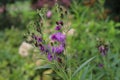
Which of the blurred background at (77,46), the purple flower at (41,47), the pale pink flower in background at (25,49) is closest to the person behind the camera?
the purple flower at (41,47)

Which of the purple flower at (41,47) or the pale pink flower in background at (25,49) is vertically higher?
the pale pink flower in background at (25,49)

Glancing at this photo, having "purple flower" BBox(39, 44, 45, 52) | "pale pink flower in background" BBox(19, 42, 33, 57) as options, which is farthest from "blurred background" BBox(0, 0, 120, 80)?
"purple flower" BBox(39, 44, 45, 52)

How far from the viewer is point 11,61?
189 inches

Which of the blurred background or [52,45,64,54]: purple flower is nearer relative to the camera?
[52,45,64,54]: purple flower

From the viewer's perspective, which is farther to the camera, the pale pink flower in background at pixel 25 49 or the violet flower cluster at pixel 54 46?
the pale pink flower in background at pixel 25 49

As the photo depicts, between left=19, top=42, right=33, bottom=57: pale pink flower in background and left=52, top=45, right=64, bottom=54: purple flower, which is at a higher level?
left=19, top=42, right=33, bottom=57: pale pink flower in background

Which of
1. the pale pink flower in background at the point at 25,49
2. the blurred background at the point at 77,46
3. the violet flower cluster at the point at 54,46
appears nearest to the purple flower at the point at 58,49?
the violet flower cluster at the point at 54,46

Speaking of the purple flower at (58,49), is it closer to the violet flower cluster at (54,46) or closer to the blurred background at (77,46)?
the violet flower cluster at (54,46)

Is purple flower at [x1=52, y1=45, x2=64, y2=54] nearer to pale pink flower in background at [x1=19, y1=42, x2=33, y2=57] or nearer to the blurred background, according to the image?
the blurred background

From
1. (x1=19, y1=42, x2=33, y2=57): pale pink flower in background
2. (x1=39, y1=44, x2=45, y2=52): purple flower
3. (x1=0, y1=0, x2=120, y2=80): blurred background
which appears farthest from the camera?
(x1=19, y1=42, x2=33, y2=57): pale pink flower in background

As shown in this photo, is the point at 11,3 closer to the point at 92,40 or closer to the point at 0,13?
the point at 0,13

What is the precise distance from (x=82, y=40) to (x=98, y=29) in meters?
0.48

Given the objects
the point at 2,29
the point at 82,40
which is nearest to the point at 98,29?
the point at 82,40

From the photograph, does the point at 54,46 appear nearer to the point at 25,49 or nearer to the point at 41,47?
the point at 41,47
